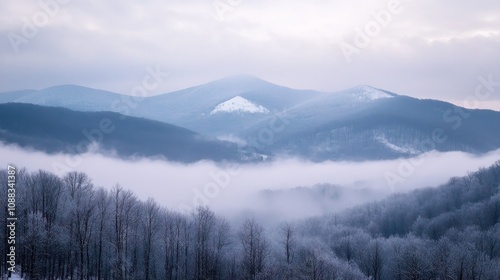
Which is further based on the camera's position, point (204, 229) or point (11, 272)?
point (204, 229)

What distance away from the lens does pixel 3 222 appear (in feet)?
218

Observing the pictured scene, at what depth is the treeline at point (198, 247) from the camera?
222ft

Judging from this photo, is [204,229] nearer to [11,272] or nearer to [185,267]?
[185,267]

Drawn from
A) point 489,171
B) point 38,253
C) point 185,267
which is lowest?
point 185,267

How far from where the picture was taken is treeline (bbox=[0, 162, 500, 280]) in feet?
222

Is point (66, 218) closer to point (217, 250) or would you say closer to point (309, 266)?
point (217, 250)

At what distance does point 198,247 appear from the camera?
270ft

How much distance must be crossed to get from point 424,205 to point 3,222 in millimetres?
118287

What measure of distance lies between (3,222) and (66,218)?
12.3 meters

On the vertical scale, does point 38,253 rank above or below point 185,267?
above

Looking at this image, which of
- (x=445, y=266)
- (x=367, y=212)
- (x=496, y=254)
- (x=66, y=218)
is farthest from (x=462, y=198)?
(x=66, y=218)

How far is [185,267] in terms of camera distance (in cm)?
8238

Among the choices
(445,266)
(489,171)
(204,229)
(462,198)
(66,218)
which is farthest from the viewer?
(489,171)

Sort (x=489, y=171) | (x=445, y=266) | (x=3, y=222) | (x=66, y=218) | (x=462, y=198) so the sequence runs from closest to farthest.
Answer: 1. (x=3, y=222)
2. (x=445, y=266)
3. (x=66, y=218)
4. (x=462, y=198)
5. (x=489, y=171)
